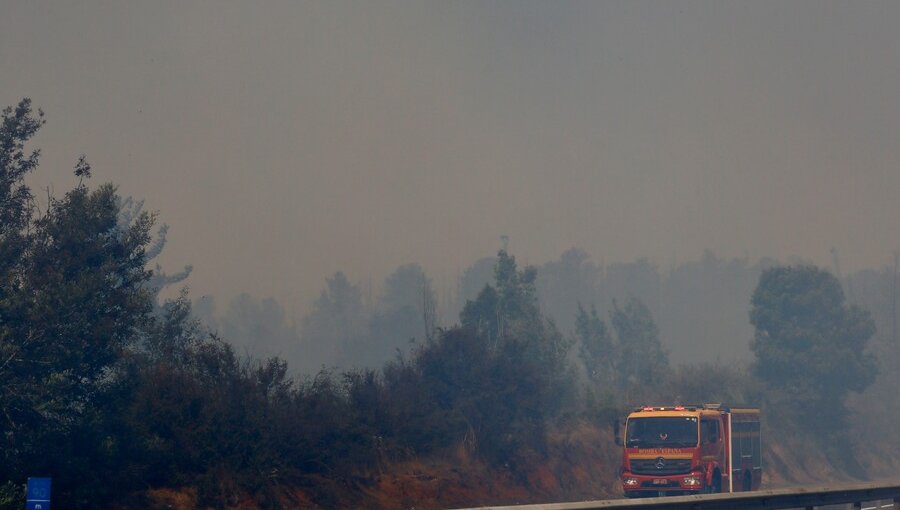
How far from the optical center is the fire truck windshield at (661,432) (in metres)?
32.7

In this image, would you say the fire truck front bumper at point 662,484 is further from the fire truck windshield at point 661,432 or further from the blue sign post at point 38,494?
the blue sign post at point 38,494

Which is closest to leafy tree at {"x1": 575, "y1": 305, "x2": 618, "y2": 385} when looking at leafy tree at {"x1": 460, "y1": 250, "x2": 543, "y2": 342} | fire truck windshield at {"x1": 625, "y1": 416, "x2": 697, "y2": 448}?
leafy tree at {"x1": 460, "y1": 250, "x2": 543, "y2": 342}

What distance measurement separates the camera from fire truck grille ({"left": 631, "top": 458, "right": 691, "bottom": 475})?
32219 millimetres

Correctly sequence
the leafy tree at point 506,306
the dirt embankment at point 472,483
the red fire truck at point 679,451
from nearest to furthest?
the dirt embankment at point 472,483 < the red fire truck at point 679,451 < the leafy tree at point 506,306

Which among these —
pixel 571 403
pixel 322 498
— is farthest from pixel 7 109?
pixel 571 403

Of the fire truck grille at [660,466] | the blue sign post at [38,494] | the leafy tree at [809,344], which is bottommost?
the fire truck grille at [660,466]

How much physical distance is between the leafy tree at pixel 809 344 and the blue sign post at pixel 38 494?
230 ft

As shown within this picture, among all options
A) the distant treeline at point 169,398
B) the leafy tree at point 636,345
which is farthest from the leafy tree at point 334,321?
the distant treeline at point 169,398

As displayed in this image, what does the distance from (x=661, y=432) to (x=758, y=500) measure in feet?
41.9

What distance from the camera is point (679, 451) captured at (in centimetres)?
3247

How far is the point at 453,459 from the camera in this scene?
125 feet

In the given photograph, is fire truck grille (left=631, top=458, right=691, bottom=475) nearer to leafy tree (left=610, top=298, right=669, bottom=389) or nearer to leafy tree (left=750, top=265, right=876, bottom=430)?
leafy tree (left=750, top=265, right=876, bottom=430)

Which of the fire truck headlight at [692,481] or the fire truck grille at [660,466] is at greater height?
the fire truck grille at [660,466]

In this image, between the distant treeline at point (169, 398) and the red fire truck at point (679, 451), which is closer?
the distant treeline at point (169, 398)
